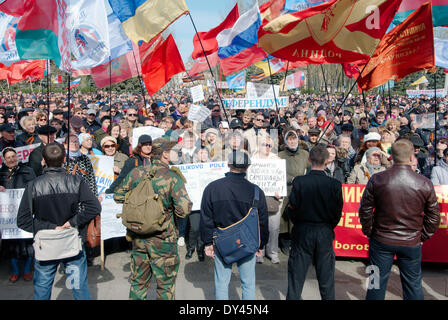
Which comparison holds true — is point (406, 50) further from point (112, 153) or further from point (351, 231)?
point (112, 153)

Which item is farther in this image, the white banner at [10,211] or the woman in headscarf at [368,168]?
the woman in headscarf at [368,168]

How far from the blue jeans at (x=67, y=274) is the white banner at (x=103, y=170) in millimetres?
2092

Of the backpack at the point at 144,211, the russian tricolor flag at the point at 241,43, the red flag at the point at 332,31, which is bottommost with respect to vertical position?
the backpack at the point at 144,211

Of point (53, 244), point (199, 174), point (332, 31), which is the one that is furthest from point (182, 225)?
point (332, 31)

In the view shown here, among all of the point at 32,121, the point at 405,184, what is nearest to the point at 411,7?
the point at 405,184

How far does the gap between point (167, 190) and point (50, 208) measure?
1095mm

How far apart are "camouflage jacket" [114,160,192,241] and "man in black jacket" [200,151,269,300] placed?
0.74 ft

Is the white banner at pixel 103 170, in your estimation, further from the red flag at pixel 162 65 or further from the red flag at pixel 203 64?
the red flag at pixel 203 64

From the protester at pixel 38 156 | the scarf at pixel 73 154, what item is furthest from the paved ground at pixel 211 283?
the scarf at pixel 73 154

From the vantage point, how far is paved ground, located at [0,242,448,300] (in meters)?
4.68


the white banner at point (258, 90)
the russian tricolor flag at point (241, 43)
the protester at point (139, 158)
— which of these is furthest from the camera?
the white banner at point (258, 90)

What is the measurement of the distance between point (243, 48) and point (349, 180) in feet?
13.3

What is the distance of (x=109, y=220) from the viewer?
560cm

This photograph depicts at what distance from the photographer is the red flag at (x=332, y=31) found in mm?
5262
